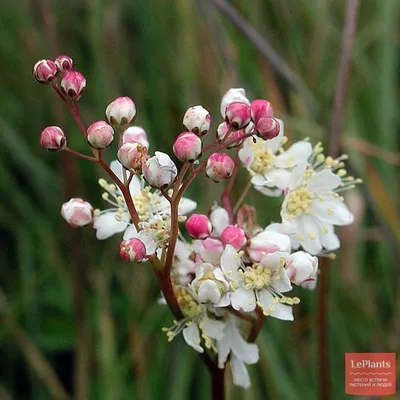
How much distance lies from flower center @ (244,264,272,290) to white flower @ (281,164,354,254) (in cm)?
8

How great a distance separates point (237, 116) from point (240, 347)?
0.99 feet

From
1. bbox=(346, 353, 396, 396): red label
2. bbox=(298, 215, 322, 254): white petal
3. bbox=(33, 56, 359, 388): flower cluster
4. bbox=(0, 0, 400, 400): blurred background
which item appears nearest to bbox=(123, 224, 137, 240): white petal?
bbox=(33, 56, 359, 388): flower cluster

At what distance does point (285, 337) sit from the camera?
1.52 metres

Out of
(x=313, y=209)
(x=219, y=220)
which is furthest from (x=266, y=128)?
(x=313, y=209)

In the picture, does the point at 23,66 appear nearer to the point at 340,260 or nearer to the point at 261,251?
the point at 340,260

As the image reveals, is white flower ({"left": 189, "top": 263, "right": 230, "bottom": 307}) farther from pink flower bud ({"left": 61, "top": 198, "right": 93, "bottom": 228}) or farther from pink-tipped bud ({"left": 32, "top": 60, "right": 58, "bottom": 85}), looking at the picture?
pink-tipped bud ({"left": 32, "top": 60, "right": 58, "bottom": 85})

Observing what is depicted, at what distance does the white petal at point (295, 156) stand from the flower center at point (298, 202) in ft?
0.13

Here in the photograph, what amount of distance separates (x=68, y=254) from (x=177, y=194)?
110 cm

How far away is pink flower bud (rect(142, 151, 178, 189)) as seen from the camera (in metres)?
0.68

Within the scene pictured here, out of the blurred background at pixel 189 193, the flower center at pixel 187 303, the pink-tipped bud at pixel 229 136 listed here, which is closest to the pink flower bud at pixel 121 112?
the pink-tipped bud at pixel 229 136

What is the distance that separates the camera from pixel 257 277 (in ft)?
2.55

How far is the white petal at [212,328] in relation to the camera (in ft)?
2.59

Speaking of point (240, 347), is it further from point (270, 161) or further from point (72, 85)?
point (72, 85)

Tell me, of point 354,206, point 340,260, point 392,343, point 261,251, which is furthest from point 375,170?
Answer: point 261,251
